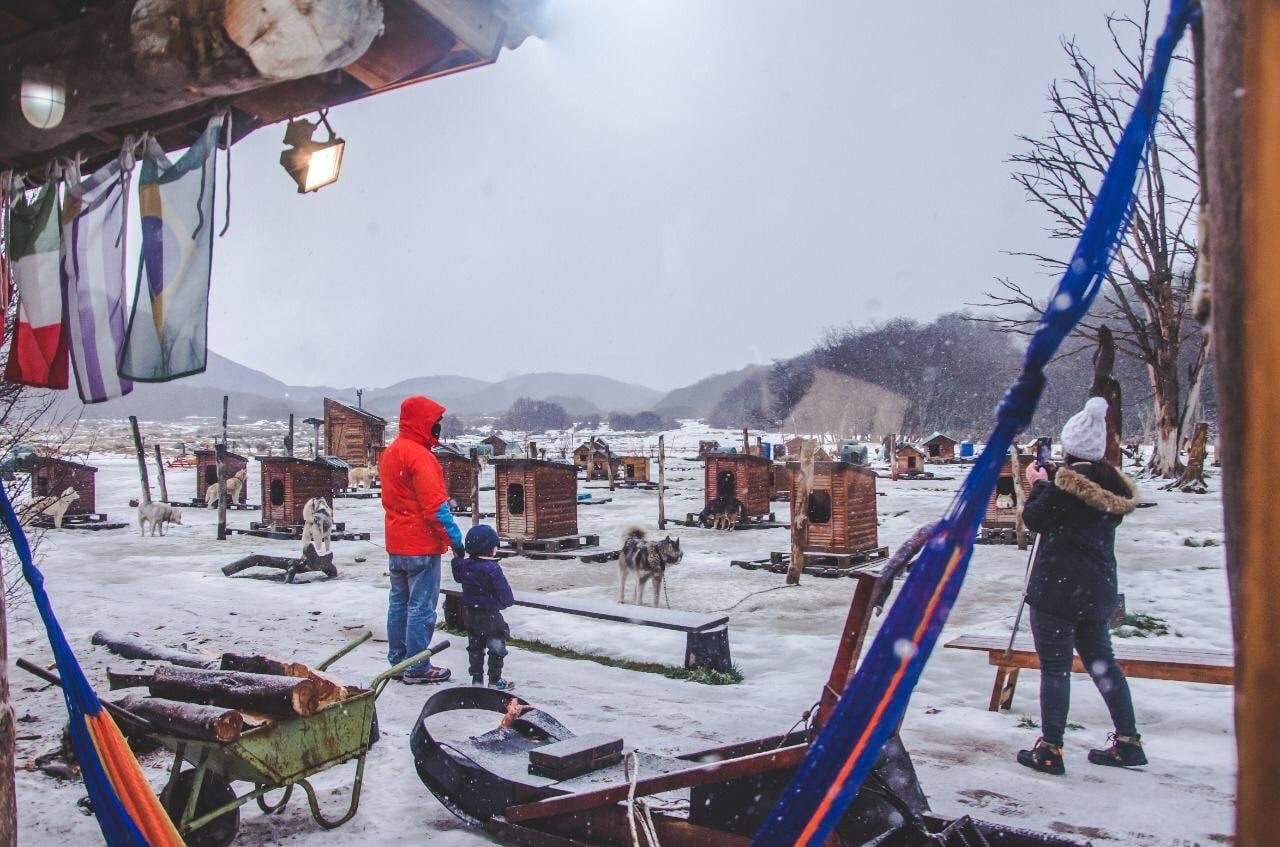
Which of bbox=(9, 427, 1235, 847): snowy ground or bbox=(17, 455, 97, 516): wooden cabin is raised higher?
bbox=(17, 455, 97, 516): wooden cabin

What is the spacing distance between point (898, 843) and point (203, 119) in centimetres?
457

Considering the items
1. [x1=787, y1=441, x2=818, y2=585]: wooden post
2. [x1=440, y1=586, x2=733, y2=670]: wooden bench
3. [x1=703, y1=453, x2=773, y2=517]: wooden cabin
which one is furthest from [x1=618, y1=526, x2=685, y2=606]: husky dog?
[x1=703, y1=453, x2=773, y2=517]: wooden cabin

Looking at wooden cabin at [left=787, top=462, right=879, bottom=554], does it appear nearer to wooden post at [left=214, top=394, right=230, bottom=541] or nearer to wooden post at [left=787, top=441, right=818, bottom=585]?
wooden post at [left=787, top=441, right=818, bottom=585]

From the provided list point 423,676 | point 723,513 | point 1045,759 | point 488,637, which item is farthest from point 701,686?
point 723,513

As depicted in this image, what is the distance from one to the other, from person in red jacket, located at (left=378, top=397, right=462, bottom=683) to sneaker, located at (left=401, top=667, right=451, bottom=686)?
251mm

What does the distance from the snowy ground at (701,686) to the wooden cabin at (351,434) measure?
60.7 feet

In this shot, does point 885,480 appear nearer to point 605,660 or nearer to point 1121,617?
point 1121,617

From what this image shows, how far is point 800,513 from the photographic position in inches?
504

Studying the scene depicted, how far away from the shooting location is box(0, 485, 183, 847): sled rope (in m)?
2.74

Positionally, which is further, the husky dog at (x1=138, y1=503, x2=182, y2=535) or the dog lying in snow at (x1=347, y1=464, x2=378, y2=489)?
the dog lying in snow at (x1=347, y1=464, x2=378, y2=489)

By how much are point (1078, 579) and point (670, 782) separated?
8.76ft

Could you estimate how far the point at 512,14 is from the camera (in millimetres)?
3457

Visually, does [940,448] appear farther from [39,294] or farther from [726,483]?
[39,294]

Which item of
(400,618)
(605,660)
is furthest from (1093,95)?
(400,618)
